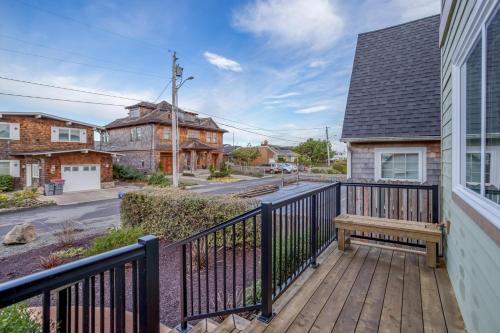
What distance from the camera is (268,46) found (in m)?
11.5

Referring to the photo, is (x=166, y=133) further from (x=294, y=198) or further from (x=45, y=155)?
(x=294, y=198)

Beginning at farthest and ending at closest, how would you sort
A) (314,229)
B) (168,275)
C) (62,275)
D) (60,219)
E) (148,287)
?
(60,219)
(168,275)
(314,229)
(148,287)
(62,275)

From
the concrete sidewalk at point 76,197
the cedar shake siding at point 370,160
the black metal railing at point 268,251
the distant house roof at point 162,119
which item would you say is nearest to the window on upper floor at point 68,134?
the concrete sidewalk at point 76,197

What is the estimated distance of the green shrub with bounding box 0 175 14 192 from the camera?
558 inches

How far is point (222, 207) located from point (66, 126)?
1638 cm

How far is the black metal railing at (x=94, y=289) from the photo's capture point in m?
0.79

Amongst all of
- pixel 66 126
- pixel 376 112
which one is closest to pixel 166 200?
pixel 376 112

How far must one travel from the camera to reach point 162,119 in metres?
22.8

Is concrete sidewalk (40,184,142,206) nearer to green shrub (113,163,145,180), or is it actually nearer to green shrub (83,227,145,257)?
green shrub (113,163,145,180)

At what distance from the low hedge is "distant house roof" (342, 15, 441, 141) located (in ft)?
10.1

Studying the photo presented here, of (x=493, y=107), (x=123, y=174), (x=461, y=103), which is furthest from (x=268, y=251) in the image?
(x=123, y=174)

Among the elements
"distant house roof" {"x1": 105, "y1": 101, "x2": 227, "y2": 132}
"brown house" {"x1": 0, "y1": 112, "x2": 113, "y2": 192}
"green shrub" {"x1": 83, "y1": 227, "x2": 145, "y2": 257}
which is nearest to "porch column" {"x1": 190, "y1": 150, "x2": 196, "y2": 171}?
"distant house roof" {"x1": 105, "y1": 101, "x2": 227, "y2": 132}

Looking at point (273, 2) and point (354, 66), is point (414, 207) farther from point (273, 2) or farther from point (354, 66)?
point (273, 2)

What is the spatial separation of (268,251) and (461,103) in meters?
2.25
